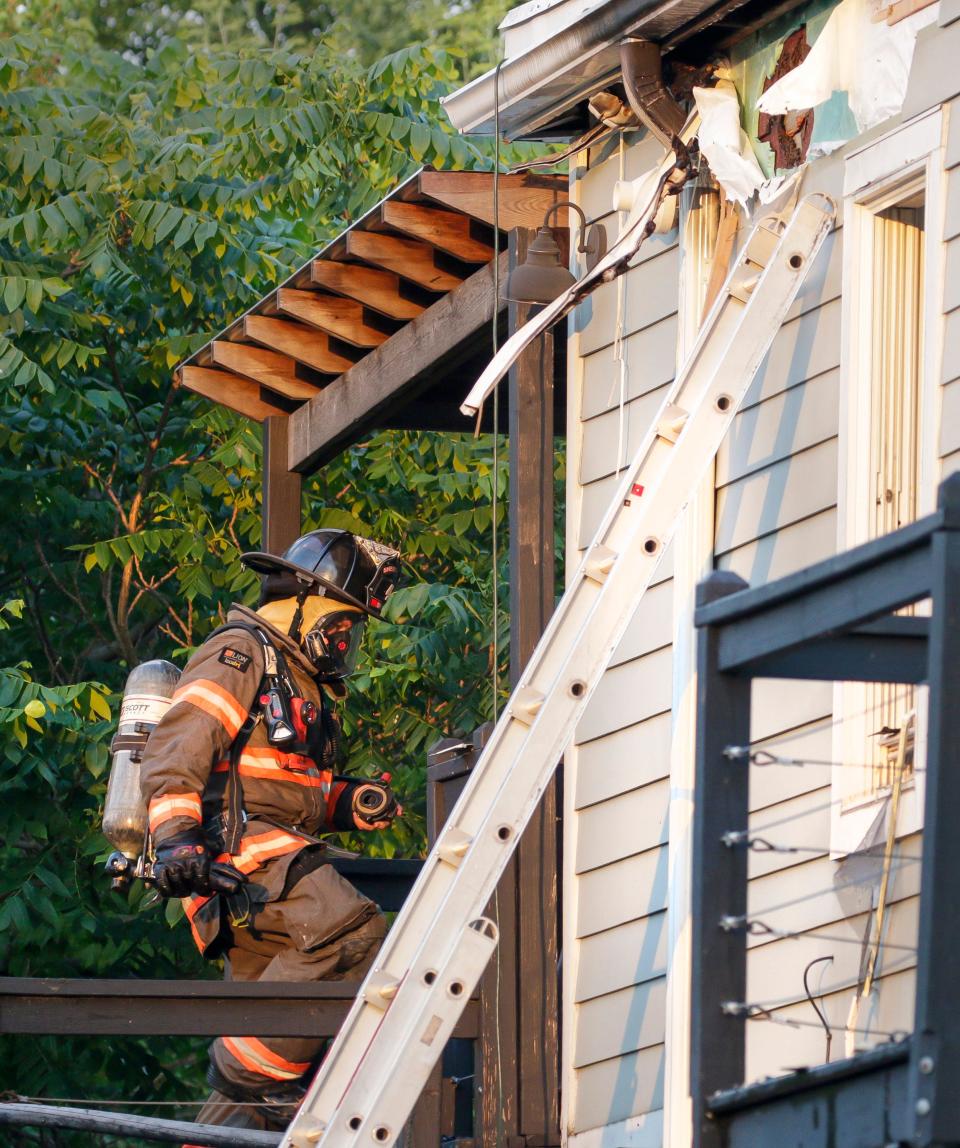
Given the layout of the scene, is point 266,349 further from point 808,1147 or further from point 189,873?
point 808,1147

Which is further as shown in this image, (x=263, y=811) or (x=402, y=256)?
(x=402, y=256)

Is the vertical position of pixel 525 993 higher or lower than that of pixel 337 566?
lower

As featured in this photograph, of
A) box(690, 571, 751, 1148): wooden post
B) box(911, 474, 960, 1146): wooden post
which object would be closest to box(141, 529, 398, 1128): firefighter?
box(690, 571, 751, 1148): wooden post

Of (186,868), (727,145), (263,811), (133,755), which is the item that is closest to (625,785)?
(263,811)

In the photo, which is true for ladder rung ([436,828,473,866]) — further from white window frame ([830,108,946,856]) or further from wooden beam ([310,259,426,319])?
wooden beam ([310,259,426,319])

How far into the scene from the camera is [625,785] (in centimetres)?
766

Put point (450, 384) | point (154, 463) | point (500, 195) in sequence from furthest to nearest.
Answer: point (154, 463)
point (450, 384)
point (500, 195)

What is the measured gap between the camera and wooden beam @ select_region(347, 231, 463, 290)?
909 cm

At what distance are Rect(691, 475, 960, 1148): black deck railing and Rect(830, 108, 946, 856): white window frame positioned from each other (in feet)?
6.33

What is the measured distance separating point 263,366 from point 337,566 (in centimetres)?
221

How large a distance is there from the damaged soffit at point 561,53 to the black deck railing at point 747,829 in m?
3.55

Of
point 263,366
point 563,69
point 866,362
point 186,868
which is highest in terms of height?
point 263,366

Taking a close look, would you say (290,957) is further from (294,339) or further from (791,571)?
(294,339)

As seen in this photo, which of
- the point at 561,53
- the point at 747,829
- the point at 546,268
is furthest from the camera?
the point at 546,268
